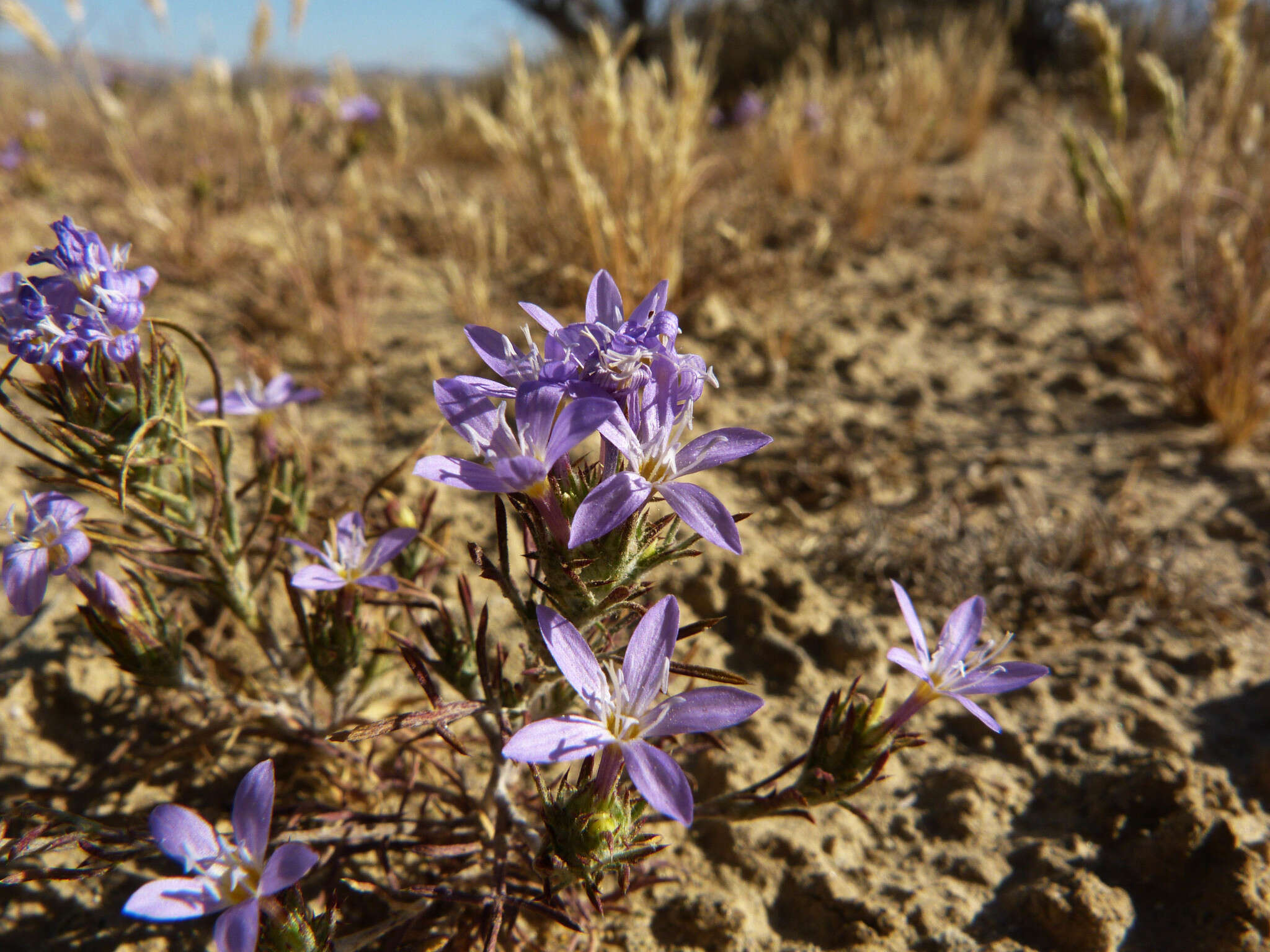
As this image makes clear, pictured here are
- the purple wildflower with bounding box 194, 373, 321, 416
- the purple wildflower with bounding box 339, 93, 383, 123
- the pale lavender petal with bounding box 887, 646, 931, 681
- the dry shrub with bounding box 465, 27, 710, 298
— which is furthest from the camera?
the purple wildflower with bounding box 339, 93, 383, 123

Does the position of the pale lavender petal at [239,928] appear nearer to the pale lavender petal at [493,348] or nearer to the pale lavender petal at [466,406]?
the pale lavender petal at [466,406]

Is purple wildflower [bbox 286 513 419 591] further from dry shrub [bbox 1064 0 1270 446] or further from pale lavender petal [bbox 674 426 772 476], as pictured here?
dry shrub [bbox 1064 0 1270 446]

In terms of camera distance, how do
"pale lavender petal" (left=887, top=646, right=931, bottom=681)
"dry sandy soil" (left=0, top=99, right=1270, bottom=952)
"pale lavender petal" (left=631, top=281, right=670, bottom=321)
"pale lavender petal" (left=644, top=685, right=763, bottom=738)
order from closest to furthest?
"pale lavender petal" (left=644, top=685, right=763, bottom=738), "pale lavender petal" (left=631, top=281, right=670, bottom=321), "pale lavender petal" (left=887, top=646, right=931, bottom=681), "dry sandy soil" (left=0, top=99, right=1270, bottom=952)

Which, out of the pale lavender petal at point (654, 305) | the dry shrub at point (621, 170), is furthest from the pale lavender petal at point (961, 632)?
the dry shrub at point (621, 170)

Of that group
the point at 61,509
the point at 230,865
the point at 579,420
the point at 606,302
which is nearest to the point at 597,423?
the point at 579,420

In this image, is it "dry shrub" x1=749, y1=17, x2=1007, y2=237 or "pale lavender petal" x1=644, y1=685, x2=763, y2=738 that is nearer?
"pale lavender petal" x1=644, y1=685, x2=763, y2=738

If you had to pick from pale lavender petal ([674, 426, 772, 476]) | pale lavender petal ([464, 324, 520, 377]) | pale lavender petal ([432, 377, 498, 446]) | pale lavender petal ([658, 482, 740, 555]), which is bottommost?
pale lavender petal ([658, 482, 740, 555])

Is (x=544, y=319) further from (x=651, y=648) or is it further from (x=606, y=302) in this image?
(x=651, y=648)

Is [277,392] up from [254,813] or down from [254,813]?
up

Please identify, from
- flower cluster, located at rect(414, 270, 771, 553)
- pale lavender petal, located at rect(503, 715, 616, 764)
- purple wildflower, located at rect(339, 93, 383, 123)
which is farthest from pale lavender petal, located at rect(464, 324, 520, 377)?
purple wildflower, located at rect(339, 93, 383, 123)
